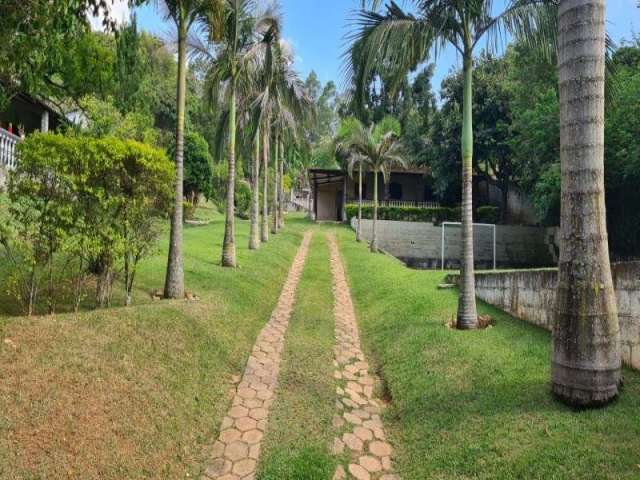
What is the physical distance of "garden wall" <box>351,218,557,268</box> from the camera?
24188 millimetres

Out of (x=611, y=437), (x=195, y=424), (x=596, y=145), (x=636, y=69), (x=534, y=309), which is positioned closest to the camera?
(x=611, y=437)

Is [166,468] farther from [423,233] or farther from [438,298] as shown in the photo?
[423,233]

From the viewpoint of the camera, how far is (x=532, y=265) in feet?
79.3

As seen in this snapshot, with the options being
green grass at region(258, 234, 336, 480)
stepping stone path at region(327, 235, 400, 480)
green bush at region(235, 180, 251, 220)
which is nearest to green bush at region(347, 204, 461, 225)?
green bush at region(235, 180, 251, 220)

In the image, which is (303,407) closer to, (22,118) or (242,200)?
(22,118)

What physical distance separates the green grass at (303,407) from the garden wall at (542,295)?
3.20m

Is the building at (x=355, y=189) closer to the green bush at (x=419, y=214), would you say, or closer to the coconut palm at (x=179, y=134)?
the green bush at (x=419, y=214)

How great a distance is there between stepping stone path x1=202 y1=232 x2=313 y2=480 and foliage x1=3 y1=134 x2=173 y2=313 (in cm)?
246

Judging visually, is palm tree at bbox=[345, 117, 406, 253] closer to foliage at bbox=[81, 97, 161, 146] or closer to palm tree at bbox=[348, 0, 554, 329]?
foliage at bbox=[81, 97, 161, 146]

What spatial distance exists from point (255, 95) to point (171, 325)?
10.2 meters

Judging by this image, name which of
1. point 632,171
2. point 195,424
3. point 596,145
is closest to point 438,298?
point 596,145

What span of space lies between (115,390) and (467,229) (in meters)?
5.64

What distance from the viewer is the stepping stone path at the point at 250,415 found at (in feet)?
12.4

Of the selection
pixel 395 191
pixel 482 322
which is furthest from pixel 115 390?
pixel 395 191
